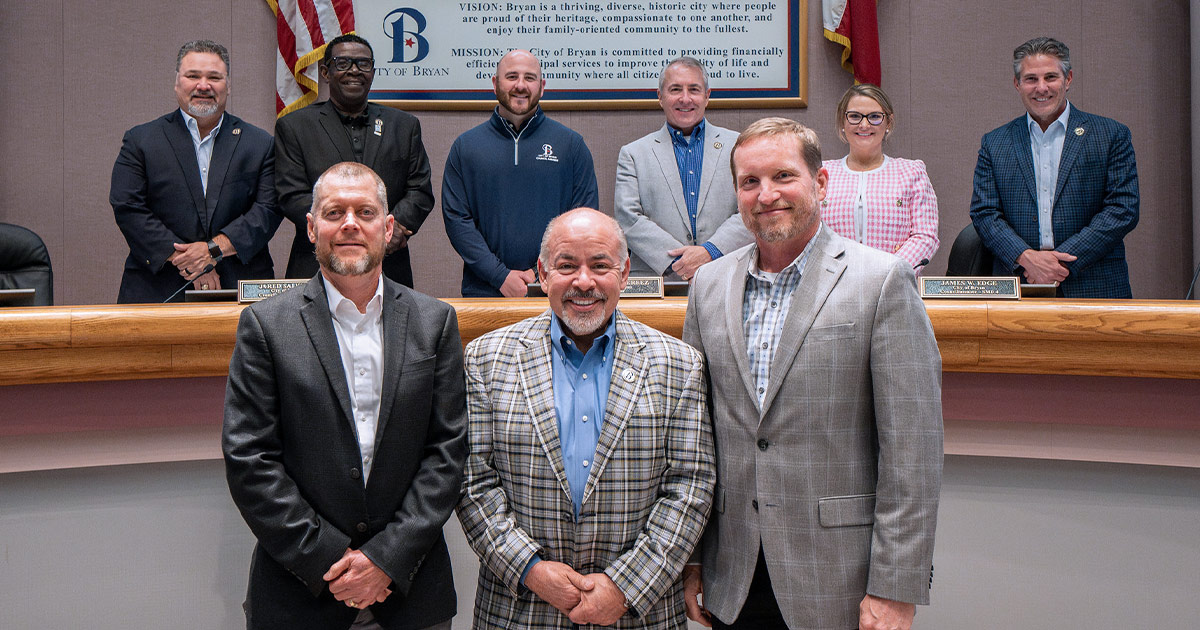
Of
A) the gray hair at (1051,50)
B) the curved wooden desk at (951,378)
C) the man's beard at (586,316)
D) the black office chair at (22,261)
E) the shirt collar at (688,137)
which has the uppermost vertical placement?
the gray hair at (1051,50)

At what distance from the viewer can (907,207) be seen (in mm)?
2998

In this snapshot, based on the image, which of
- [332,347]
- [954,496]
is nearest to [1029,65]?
[954,496]

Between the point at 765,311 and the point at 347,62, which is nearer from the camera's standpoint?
the point at 765,311

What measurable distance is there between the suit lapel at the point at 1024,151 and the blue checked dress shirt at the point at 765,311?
5.85 feet

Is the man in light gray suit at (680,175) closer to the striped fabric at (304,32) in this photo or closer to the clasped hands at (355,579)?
the clasped hands at (355,579)

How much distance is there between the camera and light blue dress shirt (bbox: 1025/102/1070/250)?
3.13 meters

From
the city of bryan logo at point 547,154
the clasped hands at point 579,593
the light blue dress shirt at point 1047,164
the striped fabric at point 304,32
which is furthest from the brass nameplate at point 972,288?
the striped fabric at point 304,32

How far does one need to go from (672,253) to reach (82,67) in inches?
141

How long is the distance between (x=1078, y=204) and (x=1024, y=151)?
27 cm

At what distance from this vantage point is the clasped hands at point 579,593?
1642 millimetres

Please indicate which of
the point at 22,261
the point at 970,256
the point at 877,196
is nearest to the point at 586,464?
the point at 877,196

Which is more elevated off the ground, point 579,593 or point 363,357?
point 363,357

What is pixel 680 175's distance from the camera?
136 inches

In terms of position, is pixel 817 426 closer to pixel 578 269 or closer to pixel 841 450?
pixel 841 450
